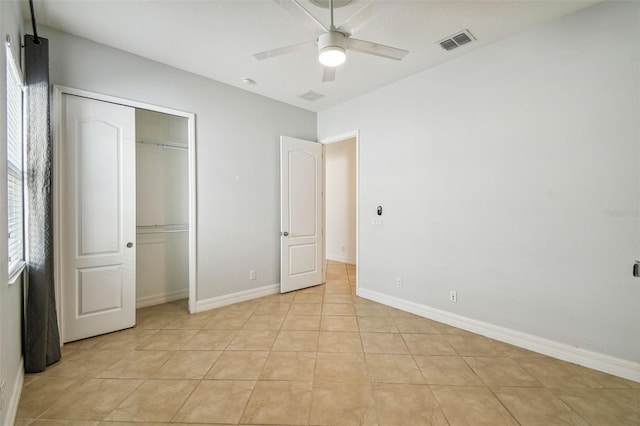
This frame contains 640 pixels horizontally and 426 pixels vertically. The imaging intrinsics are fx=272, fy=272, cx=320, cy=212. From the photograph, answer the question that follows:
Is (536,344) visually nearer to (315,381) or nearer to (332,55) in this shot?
(315,381)

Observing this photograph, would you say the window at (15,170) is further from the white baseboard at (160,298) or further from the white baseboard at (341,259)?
the white baseboard at (341,259)

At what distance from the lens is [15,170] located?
6.56ft

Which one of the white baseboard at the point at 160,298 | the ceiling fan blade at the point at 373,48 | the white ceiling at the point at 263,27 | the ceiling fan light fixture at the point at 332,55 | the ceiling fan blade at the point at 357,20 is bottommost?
the white baseboard at the point at 160,298

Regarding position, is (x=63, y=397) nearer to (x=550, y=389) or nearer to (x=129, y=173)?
(x=129, y=173)

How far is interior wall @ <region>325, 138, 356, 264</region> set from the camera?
624 cm

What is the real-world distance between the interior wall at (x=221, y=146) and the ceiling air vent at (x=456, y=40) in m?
2.34

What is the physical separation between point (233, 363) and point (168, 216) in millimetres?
2499

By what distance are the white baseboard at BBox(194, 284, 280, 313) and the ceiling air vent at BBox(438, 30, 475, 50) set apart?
12.0 ft

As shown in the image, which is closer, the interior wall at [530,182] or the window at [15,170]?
the window at [15,170]

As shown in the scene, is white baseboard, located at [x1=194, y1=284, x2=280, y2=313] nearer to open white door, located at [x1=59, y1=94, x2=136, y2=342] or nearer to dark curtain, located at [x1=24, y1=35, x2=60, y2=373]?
open white door, located at [x1=59, y1=94, x2=136, y2=342]

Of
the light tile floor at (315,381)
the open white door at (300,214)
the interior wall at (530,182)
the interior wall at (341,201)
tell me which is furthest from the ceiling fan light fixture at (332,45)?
the interior wall at (341,201)

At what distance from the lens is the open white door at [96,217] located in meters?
2.59

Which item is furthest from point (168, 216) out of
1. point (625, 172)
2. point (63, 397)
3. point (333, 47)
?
point (625, 172)

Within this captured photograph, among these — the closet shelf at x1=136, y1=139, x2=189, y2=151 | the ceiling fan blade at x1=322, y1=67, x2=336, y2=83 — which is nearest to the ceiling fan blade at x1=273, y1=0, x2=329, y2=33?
the ceiling fan blade at x1=322, y1=67, x2=336, y2=83
